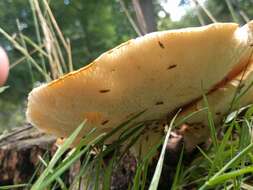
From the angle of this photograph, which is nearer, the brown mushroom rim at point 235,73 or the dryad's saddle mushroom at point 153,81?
the dryad's saddle mushroom at point 153,81

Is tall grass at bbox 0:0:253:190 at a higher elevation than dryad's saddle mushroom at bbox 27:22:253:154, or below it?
below

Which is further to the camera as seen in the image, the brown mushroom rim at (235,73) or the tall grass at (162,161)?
the brown mushroom rim at (235,73)

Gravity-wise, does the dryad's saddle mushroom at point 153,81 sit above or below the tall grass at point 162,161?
above

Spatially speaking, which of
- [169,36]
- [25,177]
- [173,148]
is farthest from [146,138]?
[25,177]

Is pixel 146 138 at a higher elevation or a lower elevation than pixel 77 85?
lower

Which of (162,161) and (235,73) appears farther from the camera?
(235,73)

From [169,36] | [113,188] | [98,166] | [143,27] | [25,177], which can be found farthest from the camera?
[143,27]

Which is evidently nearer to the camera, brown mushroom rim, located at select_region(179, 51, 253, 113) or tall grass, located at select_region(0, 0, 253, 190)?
tall grass, located at select_region(0, 0, 253, 190)

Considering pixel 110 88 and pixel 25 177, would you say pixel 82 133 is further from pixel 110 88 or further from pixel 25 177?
pixel 25 177
